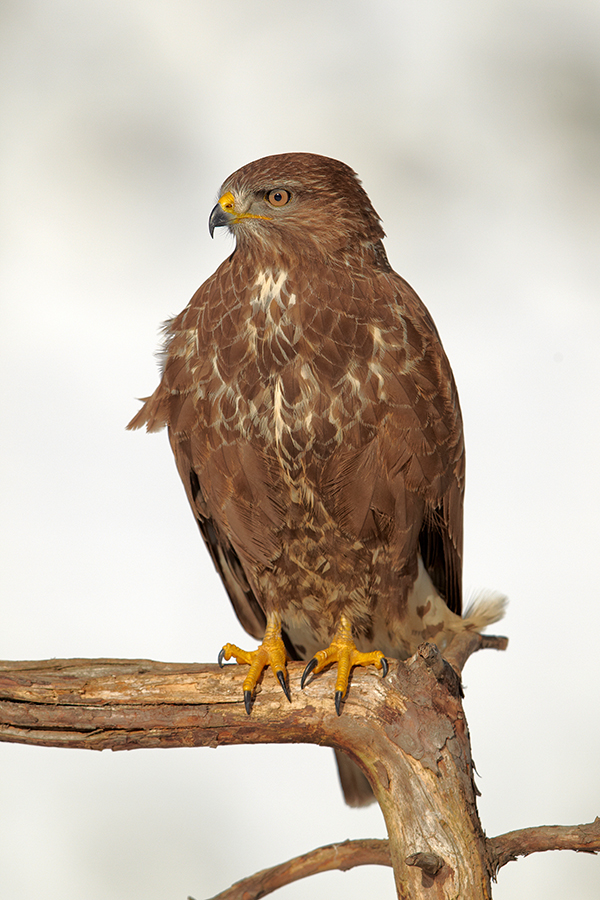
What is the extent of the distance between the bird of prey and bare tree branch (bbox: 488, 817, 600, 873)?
639 mm

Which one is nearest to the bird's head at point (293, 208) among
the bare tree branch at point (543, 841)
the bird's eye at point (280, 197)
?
the bird's eye at point (280, 197)

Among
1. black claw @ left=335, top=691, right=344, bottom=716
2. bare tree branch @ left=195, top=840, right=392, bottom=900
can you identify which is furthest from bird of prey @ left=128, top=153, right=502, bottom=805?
bare tree branch @ left=195, top=840, right=392, bottom=900

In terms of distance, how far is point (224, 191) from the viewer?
295 cm

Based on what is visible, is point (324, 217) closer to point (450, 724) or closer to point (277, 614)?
point (277, 614)

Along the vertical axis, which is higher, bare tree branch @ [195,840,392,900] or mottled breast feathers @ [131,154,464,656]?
mottled breast feathers @ [131,154,464,656]

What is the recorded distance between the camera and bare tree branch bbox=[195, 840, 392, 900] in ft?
9.76

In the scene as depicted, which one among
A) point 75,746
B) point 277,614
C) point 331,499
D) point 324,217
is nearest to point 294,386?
point 331,499

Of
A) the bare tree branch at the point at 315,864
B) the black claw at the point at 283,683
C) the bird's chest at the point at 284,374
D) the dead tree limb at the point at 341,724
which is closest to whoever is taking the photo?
the dead tree limb at the point at 341,724

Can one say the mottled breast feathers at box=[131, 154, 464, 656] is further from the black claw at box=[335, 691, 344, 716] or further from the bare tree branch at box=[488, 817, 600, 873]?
the bare tree branch at box=[488, 817, 600, 873]

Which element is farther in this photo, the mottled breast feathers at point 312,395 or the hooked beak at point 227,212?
the hooked beak at point 227,212

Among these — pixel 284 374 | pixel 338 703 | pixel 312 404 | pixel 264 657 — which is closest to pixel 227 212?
pixel 284 374

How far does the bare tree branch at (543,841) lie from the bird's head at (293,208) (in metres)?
1.92

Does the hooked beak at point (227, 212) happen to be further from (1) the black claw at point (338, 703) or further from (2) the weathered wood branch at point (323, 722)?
(1) the black claw at point (338, 703)

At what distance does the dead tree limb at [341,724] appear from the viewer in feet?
8.13
